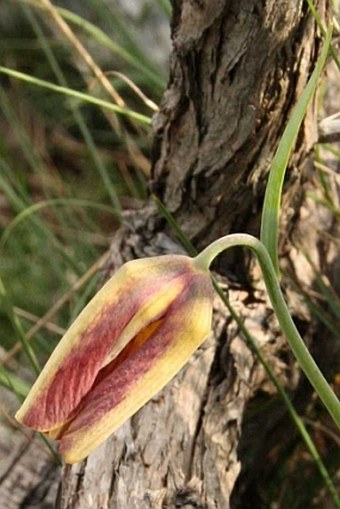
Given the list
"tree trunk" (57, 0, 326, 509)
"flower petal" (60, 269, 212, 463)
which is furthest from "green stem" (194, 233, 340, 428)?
"tree trunk" (57, 0, 326, 509)

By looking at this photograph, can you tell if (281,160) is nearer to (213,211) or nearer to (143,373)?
(143,373)

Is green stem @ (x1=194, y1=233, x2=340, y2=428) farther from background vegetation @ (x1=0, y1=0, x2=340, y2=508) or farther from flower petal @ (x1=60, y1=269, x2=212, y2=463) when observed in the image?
background vegetation @ (x1=0, y1=0, x2=340, y2=508)

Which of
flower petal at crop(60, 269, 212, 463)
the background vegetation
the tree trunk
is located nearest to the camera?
flower petal at crop(60, 269, 212, 463)

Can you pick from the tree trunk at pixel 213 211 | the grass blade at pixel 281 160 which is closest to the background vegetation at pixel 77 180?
the tree trunk at pixel 213 211

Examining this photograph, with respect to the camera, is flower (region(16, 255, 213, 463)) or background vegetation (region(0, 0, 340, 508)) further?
background vegetation (region(0, 0, 340, 508))

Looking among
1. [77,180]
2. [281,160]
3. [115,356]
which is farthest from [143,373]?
[77,180]

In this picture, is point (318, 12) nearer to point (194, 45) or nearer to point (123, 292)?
point (194, 45)
